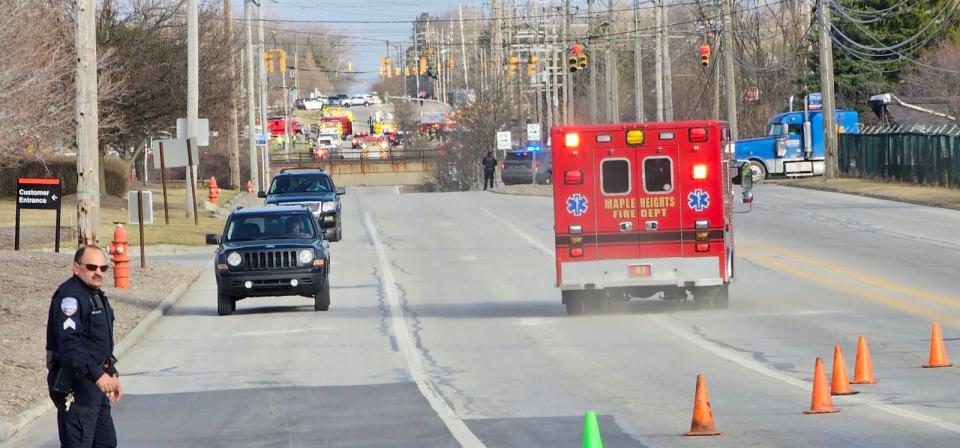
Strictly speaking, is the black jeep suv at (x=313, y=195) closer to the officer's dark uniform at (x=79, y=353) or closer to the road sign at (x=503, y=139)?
the road sign at (x=503, y=139)

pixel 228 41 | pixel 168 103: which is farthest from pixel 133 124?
pixel 228 41

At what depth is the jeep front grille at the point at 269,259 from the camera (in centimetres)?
2330

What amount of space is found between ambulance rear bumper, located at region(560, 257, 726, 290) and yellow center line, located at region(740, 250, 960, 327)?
264 cm

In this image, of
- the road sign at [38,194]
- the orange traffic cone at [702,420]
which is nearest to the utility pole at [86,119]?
the road sign at [38,194]

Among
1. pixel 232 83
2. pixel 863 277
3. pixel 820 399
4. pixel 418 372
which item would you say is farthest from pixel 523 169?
pixel 820 399

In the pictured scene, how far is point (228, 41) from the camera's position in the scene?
Result: 57125 millimetres

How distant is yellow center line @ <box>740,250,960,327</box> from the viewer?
66.1ft

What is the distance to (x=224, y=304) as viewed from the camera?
940 inches

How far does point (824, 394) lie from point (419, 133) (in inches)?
4983

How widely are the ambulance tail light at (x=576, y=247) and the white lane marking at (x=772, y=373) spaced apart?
1.37 meters

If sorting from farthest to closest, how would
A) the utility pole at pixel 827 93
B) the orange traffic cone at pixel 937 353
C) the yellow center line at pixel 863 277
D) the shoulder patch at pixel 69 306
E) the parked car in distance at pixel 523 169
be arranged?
the parked car in distance at pixel 523 169
the utility pole at pixel 827 93
the yellow center line at pixel 863 277
the orange traffic cone at pixel 937 353
the shoulder patch at pixel 69 306

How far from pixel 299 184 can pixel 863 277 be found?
17.9m

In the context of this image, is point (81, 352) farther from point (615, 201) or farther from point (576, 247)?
point (615, 201)

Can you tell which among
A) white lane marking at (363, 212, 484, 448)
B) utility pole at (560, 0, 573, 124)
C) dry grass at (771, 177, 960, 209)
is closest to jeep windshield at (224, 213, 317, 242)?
white lane marking at (363, 212, 484, 448)
